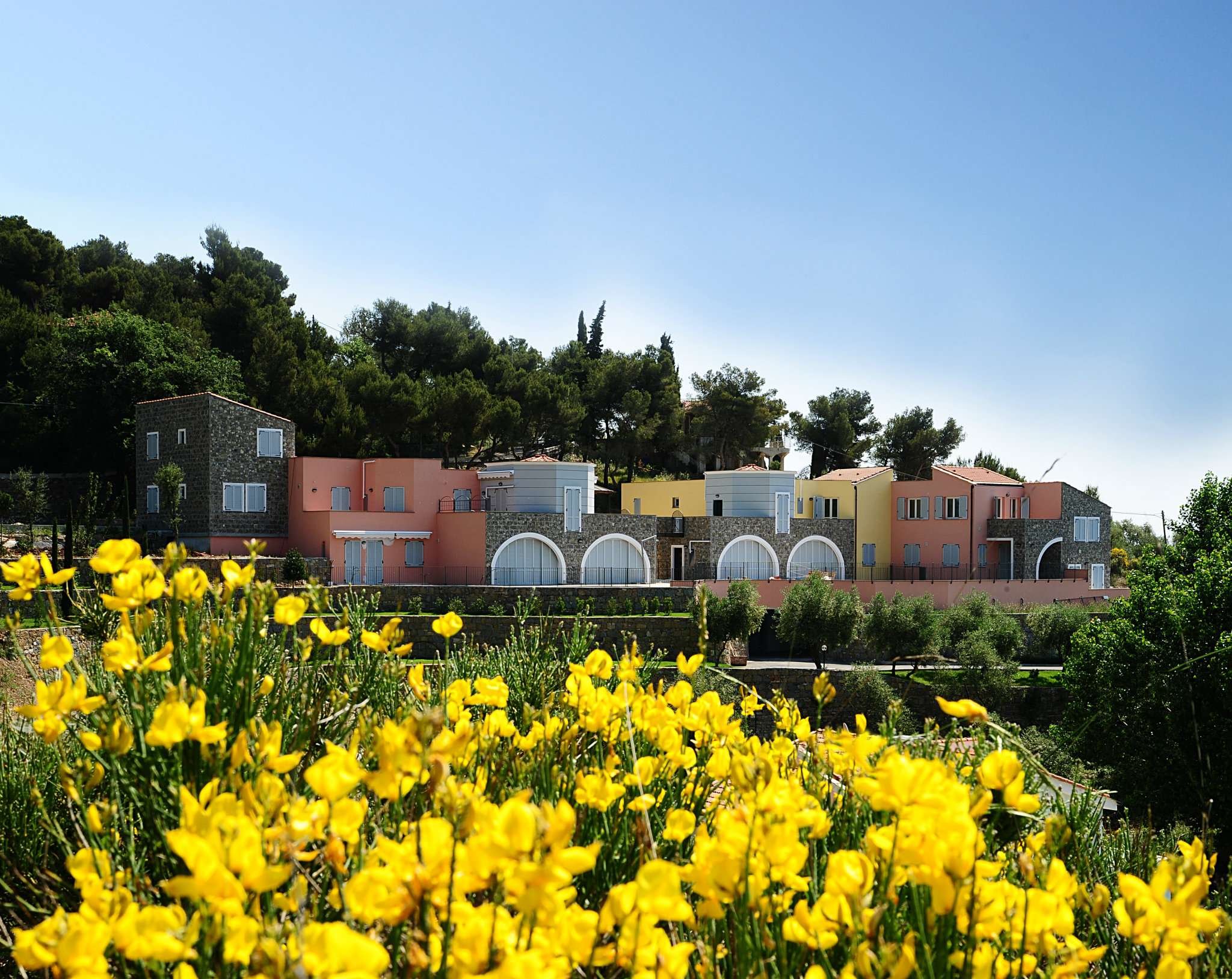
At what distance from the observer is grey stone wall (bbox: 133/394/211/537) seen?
1179 inches

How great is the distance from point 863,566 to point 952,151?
2582 cm

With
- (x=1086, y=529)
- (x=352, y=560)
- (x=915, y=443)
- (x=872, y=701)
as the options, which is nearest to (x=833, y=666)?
(x=872, y=701)

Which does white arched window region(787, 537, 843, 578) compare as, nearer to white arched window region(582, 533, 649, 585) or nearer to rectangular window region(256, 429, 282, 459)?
white arched window region(582, 533, 649, 585)

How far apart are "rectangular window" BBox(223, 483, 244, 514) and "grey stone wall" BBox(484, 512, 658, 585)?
7493 mm

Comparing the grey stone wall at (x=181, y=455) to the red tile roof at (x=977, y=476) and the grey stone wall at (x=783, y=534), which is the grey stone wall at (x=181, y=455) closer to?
the grey stone wall at (x=783, y=534)

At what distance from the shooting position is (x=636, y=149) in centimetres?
1393

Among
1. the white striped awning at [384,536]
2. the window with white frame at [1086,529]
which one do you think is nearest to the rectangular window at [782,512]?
the window with white frame at [1086,529]

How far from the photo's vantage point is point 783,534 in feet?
117

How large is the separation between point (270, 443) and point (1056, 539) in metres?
28.3

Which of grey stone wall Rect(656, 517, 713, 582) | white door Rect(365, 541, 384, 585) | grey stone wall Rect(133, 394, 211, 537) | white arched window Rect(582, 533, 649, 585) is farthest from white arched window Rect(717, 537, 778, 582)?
grey stone wall Rect(133, 394, 211, 537)

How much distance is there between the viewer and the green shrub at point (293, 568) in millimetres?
27172

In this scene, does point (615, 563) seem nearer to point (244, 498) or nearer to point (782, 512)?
point (782, 512)

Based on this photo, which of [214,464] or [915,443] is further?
[915,443]

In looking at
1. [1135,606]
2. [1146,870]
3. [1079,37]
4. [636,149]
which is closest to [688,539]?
[1135,606]
